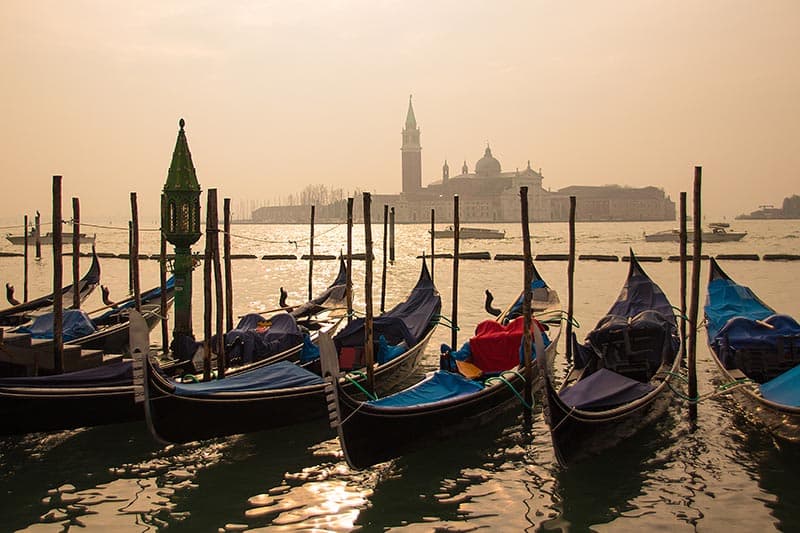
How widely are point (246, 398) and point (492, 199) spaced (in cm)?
9583

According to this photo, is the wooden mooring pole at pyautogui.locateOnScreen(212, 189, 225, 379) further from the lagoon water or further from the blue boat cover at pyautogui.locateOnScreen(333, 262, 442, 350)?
the blue boat cover at pyautogui.locateOnScreen(333, 262, 442, 350)

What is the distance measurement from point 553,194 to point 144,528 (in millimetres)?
105896

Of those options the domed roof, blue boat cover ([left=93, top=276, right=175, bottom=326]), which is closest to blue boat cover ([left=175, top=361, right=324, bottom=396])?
blue boat cover ([left=93, top=276, right=175, bottom=326])

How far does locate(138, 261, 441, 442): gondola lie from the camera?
5270 millimetres

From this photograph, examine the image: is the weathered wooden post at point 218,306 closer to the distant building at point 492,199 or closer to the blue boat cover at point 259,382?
the blue boat cover at point 259,382

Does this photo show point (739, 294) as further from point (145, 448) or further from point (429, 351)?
point (145, 448)

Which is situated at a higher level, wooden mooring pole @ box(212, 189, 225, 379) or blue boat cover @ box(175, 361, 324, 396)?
wooden mooring pole @ box(212, 189, 225, 379)

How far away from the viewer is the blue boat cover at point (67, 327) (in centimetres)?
794

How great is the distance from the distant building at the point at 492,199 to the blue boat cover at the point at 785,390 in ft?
292

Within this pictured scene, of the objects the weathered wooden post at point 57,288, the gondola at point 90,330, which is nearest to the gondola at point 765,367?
the weathered wooden post at point 57,288

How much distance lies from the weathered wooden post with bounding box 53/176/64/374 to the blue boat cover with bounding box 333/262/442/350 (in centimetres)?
239

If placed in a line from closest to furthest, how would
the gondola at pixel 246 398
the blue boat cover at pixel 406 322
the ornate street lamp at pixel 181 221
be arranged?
the gondola at pixel 246 398 < the blue boat cover at pixel 406 322 < the ornate street lamp at pixel 181 221

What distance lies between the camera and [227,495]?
4.80 metres

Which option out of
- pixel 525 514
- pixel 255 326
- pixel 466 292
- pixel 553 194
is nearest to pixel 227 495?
pixel 525 514
